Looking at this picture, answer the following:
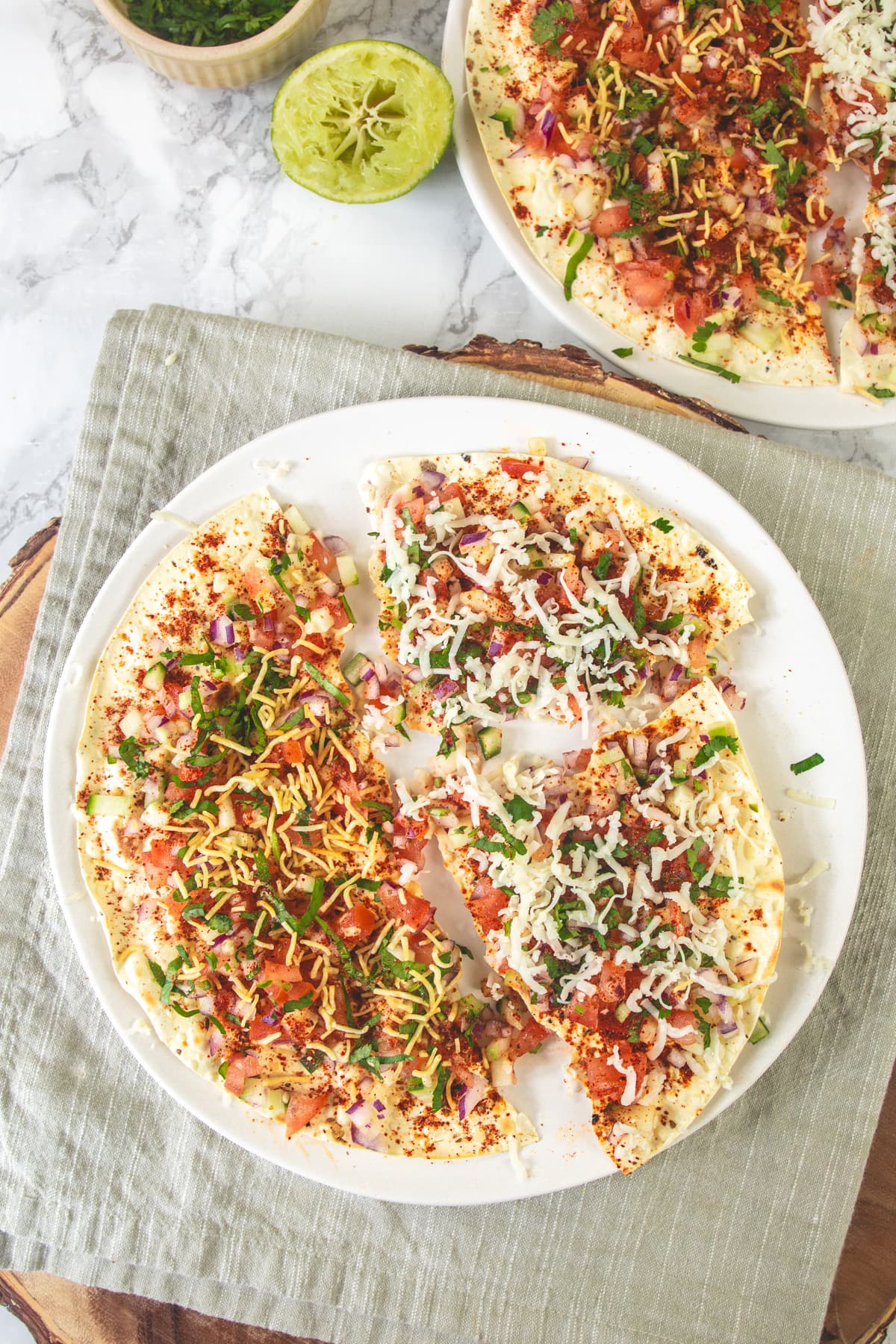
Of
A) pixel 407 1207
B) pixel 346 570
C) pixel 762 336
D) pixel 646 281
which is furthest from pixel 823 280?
pixel 407 1207

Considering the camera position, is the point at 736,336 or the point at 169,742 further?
the point at 736,336

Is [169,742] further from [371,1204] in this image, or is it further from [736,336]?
[736,336]

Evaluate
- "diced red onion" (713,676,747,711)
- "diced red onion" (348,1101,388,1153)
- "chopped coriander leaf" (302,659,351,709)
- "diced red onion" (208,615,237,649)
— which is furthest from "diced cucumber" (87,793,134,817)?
"diced red onion" (713,676,747,711)

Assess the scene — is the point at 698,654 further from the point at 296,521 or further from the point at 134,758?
the point at 134,758

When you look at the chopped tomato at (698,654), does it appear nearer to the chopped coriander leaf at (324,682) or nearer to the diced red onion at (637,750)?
the diced red onion at (637,750)

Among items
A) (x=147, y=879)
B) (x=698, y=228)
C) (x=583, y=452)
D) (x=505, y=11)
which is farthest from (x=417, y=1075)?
(x=505, y=11)

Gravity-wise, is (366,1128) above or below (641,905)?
below

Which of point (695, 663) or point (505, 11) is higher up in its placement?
point (505, 11)
